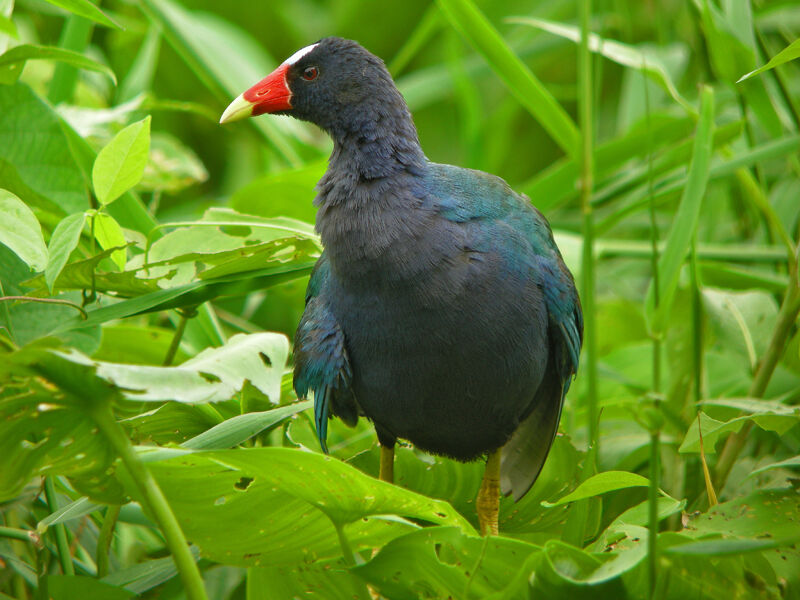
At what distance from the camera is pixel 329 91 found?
6.68 ft

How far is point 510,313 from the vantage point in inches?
72.9

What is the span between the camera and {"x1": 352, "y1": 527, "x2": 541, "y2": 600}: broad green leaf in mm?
1433

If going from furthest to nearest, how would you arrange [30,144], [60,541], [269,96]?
[269,96] → [30,144] → [60,541]

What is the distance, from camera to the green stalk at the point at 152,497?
4.07ft

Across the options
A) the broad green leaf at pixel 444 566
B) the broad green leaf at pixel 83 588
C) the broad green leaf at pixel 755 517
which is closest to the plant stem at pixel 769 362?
the broad green leaf at pixel 755 517

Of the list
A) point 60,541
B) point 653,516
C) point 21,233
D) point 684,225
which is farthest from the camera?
point 60,541

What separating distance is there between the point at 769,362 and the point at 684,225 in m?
0.98

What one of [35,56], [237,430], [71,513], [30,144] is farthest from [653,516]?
[30,144]

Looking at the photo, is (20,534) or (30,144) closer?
(20,534)

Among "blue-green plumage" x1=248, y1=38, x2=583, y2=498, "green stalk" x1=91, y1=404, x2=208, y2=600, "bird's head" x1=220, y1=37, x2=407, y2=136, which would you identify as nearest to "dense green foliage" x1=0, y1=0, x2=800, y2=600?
"green stalk" x1=91, y1=404, x2=208, y2=600

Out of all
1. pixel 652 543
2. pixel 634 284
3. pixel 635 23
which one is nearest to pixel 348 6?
pixel 635 23

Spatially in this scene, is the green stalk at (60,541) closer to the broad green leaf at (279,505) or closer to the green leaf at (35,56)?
the broad green leaf at (279,505)

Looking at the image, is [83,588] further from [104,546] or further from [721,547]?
[721,547]

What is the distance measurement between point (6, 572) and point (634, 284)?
8.37ft
